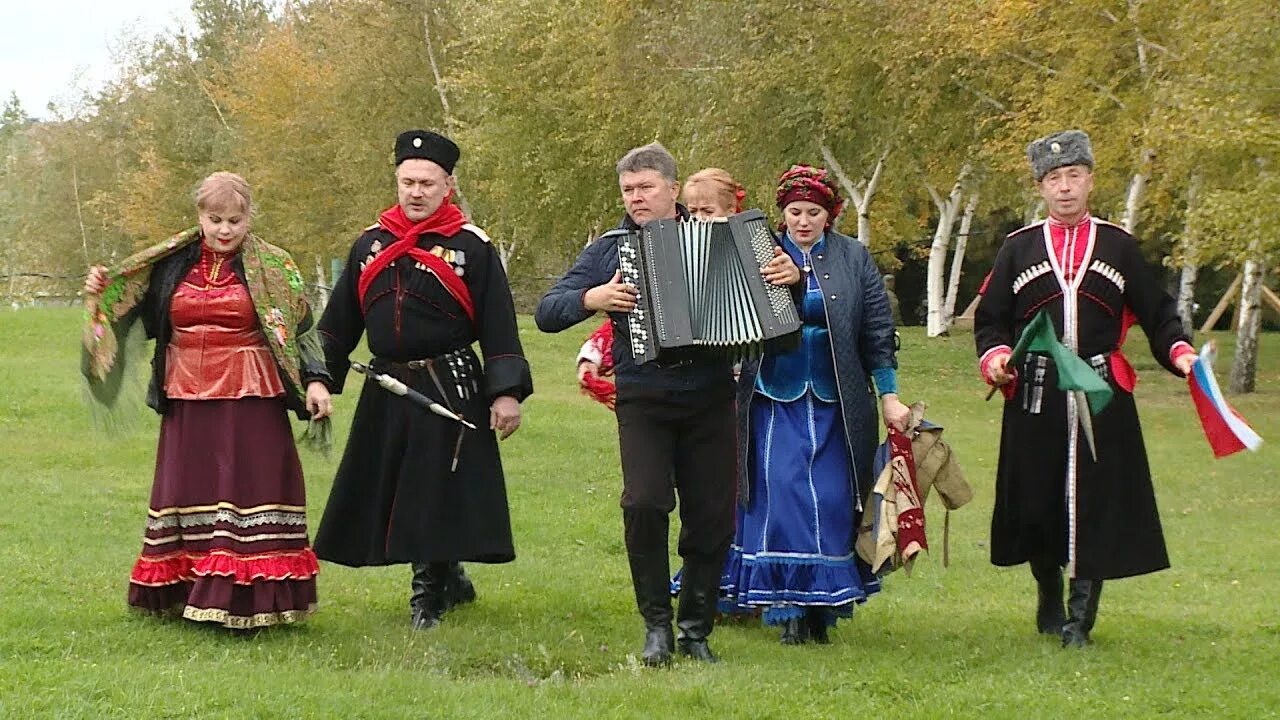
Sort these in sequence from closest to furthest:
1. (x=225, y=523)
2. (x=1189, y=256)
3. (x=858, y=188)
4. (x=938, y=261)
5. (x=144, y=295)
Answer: (x=225, y=523) < (x=144, y=295) < (x=1189, y=256) < (x=858, y=188) < (x=938, y=261)

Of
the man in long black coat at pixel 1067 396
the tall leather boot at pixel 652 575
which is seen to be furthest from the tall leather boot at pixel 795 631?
the man in long black coat at pixel 1067 396

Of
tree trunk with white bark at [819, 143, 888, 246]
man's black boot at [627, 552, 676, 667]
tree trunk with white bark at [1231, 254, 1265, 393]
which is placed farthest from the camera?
tree trunk with white bark at [819, 143, 888, 246]

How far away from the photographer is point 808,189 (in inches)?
280

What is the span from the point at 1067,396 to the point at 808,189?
1.40 meters

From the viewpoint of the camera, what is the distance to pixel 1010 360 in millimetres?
6750

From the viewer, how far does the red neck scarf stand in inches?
275

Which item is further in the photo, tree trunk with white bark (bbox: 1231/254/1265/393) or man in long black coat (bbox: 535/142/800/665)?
tree trunk with white bark (bbox: 1231/254/1265/393)

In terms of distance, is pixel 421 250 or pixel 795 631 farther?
pixel 795 631

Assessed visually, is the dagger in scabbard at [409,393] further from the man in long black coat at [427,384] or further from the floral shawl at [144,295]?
the floral shawl at [144,295]

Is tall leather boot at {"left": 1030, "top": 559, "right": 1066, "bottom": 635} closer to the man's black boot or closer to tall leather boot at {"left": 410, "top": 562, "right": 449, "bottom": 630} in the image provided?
the man's black boot

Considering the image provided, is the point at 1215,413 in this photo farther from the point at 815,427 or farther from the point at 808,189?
the point at 808,189

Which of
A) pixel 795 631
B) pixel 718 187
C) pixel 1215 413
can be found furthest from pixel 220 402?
pixel 1215 413

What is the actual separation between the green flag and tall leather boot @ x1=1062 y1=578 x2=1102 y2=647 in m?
0.75

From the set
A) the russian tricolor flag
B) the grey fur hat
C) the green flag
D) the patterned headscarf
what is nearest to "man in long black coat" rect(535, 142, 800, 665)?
the patterned headscarf
